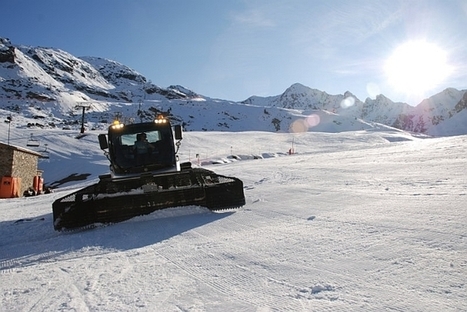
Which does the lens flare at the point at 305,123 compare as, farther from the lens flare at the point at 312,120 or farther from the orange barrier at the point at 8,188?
the orange barrier at the point at 8,188

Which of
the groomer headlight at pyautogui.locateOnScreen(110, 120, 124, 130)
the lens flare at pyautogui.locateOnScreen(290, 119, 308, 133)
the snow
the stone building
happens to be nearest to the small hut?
the stone building

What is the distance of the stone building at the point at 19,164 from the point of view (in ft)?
68.2

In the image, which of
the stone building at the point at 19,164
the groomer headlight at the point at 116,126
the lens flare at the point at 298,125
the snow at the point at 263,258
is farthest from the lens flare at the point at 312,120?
the snow at the point at 263,258

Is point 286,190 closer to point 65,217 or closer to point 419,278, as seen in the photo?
point 65,217

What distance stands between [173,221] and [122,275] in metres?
2.58

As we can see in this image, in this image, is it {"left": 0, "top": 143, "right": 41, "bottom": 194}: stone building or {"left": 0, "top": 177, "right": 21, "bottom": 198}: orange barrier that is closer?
{"left": 0, "top": 177, "right": 21, "bottom": 198}: orange barrier

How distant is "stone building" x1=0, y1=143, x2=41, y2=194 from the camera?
20797mm

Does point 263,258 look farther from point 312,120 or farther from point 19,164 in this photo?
point 312,120

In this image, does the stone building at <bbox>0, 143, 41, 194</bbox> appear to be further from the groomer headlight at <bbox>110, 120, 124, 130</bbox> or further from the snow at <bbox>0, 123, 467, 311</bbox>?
the snow at <bbox>0, 123, 467, 311</bbox>

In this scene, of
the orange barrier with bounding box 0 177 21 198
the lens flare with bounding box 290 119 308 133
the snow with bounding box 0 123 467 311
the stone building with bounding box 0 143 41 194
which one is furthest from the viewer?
the lens flare with bounding box 290 119 308 133

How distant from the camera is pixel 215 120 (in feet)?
339

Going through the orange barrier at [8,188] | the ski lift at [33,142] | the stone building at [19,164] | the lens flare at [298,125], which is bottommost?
the orange barrier at [8,188]

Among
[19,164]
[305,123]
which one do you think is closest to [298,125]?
[305,123]

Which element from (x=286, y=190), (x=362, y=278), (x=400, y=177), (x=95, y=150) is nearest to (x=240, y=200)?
(x=286, y=190)
